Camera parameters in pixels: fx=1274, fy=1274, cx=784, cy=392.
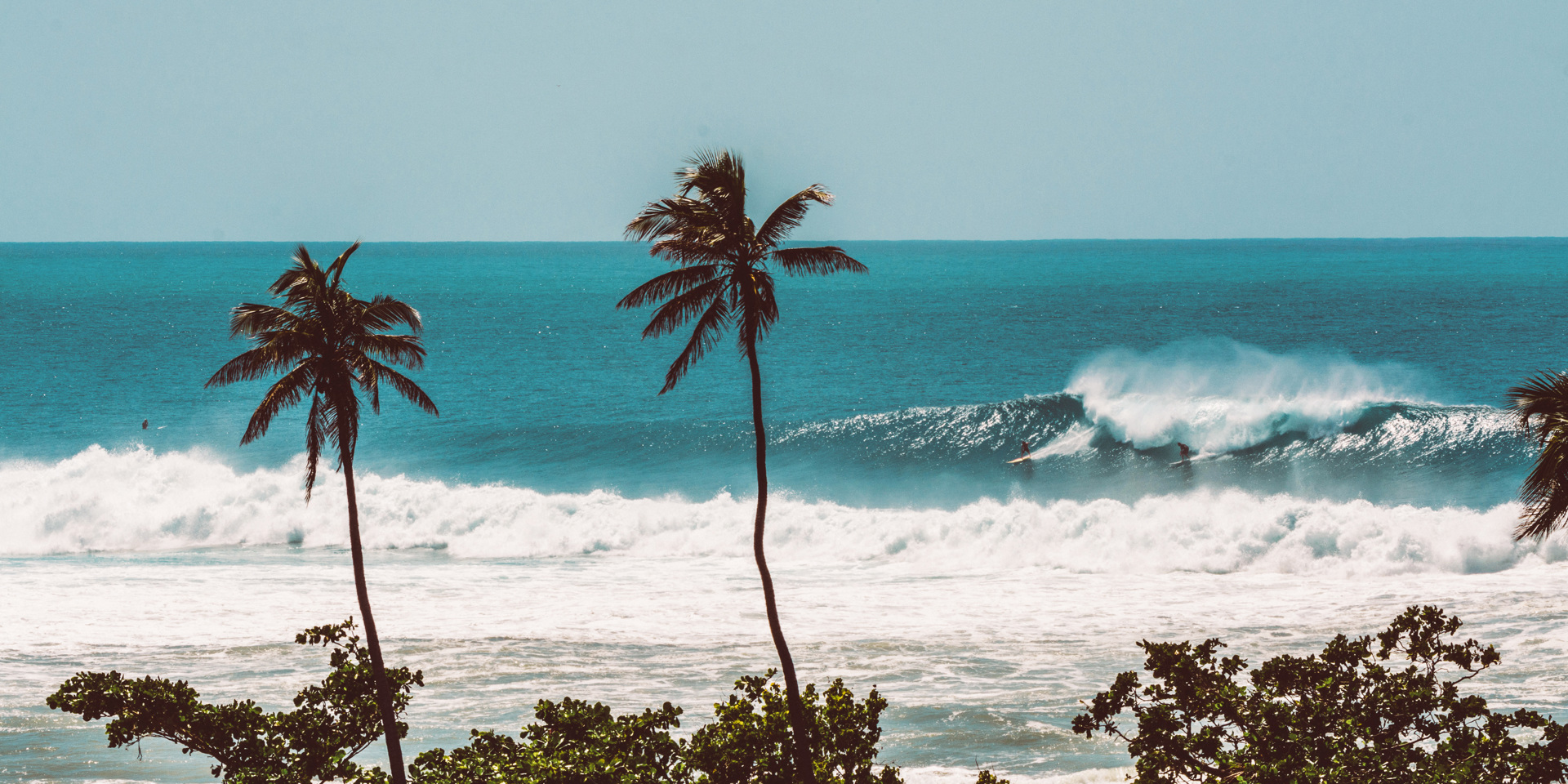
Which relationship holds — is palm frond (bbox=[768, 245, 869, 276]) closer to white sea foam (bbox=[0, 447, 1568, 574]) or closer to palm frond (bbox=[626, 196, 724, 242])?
palm frond (bbox=[626, 196, 724, 242])

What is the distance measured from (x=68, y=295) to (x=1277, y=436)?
16589cm

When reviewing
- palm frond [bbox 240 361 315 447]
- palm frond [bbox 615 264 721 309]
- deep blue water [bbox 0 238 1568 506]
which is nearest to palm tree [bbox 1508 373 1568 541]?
palm frond [bbox 615 264 721 309]

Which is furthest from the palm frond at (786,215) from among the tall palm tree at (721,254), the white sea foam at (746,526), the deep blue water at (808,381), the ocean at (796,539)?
the deep blue water at (808,381)

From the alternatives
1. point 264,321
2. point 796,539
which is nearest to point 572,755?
point 264,321

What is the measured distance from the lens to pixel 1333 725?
1423 centimetres

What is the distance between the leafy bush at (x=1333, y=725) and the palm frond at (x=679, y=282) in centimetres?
680

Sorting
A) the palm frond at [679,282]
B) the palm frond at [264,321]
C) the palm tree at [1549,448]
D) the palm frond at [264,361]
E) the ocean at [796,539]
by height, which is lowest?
the ocean at [796,539]

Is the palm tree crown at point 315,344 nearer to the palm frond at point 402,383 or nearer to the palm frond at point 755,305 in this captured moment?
the palm frond at point 402,383

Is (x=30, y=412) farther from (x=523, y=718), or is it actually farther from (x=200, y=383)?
(x=523, y=718)

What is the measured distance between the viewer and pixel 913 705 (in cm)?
2352

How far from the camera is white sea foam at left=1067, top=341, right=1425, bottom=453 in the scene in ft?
168

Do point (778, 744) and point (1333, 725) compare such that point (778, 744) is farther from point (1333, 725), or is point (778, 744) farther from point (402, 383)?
point (402, 383)

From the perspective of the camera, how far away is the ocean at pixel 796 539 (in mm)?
25188

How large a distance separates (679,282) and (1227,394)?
177ft
